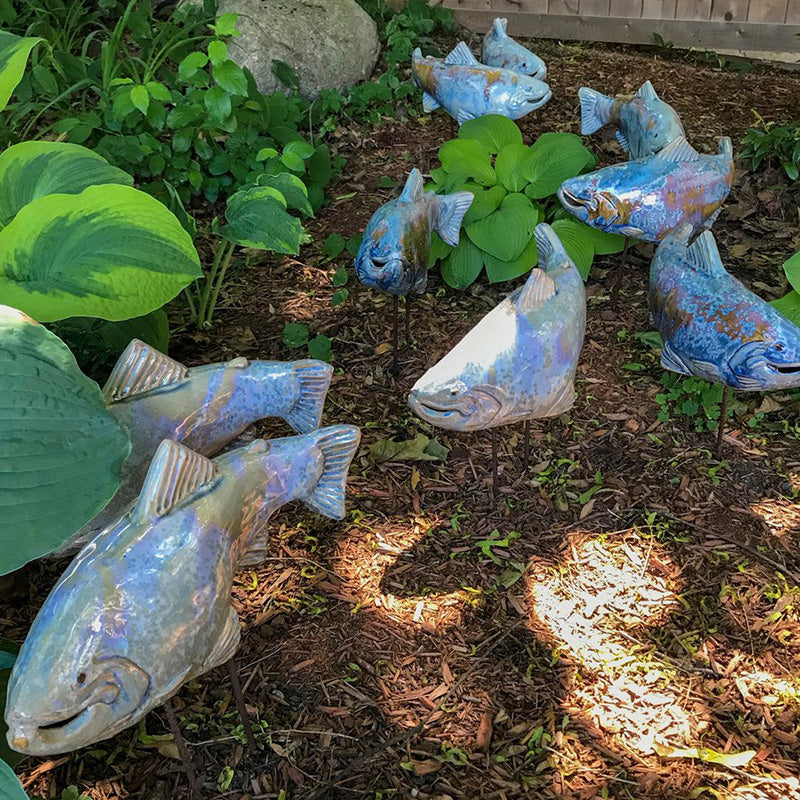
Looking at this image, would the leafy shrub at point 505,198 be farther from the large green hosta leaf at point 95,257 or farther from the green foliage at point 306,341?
the large green hosta leaf at point 95,257

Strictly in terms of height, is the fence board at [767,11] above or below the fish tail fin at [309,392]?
above

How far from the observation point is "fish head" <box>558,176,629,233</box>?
2.69 metres

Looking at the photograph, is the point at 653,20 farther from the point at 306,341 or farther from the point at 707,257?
the point at 306,341

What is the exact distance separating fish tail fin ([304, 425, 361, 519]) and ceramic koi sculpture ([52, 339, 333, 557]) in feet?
0.72

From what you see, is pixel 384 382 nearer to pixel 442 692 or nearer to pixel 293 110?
pixel 442 692

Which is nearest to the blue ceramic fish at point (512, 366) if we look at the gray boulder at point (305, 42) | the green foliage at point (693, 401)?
the green foliage at point (693, 401)

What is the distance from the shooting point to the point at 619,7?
522 centimetres

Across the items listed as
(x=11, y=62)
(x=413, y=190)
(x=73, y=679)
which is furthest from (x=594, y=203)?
(x=73, y=679)

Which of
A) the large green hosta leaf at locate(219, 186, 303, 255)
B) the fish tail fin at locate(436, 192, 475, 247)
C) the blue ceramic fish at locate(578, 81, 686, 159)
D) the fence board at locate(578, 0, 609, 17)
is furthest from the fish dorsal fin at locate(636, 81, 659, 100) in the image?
the fence board at locate(578, 0, 609, 17)

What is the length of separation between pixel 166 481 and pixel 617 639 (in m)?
1.30

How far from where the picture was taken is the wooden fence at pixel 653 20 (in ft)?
16.4

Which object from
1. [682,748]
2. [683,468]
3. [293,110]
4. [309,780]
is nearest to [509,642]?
[682,748]

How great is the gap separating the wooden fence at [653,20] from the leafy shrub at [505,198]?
8.14ft

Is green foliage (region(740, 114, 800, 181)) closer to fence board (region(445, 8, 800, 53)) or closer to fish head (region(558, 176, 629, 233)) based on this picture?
fish head (region(558, 176, 629, 233))
